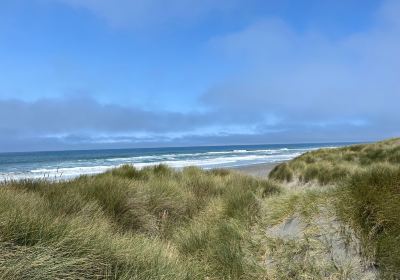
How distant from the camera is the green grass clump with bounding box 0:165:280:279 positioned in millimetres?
3637

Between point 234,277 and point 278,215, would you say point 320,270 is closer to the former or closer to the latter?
point 234,277

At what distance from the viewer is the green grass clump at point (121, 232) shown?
11.9 ft

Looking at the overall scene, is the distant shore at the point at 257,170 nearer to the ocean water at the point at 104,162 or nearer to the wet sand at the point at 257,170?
the wet sand at the point at 257,170

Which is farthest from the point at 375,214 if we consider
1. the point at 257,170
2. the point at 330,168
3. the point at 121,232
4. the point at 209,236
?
the point at 257,170

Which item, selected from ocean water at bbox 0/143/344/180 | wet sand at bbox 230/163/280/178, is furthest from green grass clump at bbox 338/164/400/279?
wet sand at bbox 230/163/280/178

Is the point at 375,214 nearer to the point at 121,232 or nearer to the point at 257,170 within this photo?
the point at 121,232

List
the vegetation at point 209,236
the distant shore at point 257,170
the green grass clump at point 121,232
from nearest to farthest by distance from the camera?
the green grass clump at point 121,232 < the vegetation at point 209,236 < the distant shore at point 257,170

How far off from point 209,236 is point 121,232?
1.34 meters

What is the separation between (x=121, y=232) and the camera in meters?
6.07

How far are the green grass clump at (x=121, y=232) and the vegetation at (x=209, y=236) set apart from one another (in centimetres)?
1

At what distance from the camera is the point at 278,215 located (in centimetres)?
629

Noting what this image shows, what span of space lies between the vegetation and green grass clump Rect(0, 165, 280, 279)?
1cm

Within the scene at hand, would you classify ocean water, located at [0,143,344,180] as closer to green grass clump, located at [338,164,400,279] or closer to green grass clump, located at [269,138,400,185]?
green grass clump, located at [338,164,400,279]

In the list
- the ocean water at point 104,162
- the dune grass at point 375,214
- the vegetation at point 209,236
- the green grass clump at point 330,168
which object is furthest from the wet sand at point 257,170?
the dune grass at point 375,214
